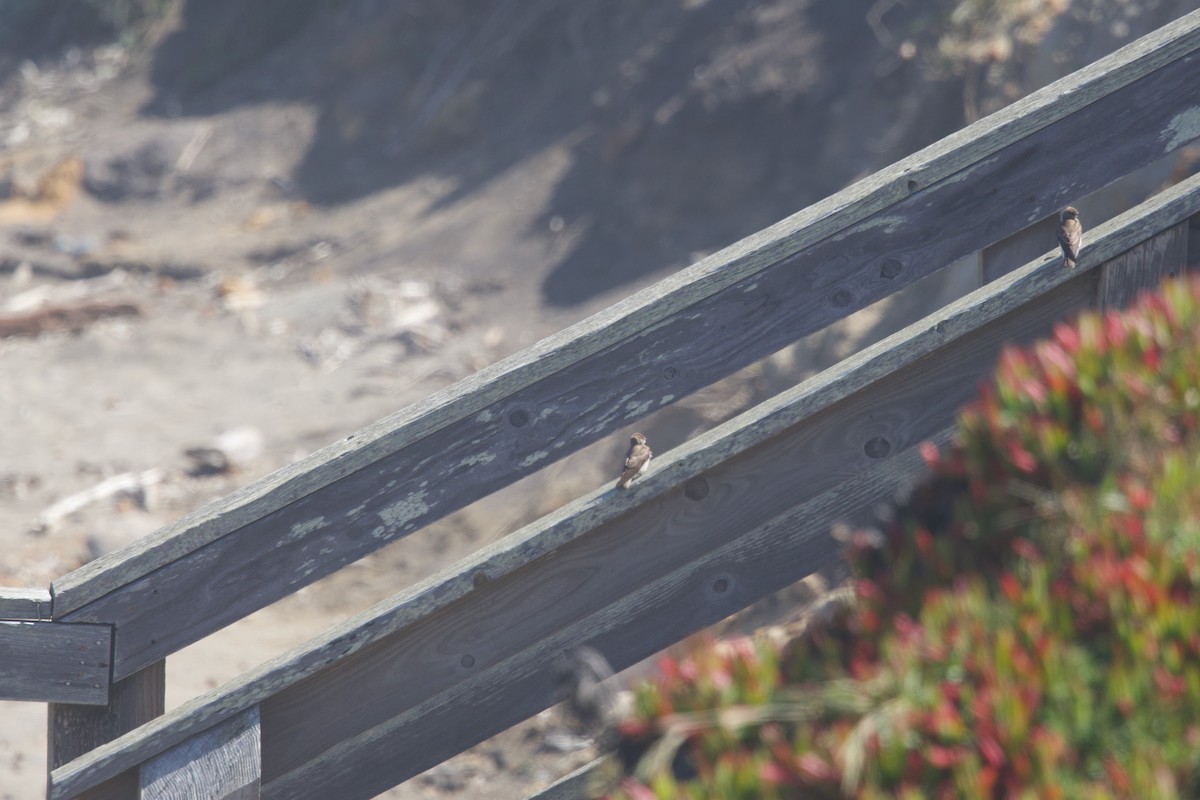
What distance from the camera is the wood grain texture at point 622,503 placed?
2.12m

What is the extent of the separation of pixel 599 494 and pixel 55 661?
111 centimetres

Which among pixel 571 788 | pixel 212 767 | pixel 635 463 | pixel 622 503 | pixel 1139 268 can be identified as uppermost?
pixel 1139 268

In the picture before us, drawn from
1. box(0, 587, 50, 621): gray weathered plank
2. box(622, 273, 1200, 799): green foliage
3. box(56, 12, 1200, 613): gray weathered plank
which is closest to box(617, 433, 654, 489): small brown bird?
box(56, 12, 1200, 613): gray weathered plank

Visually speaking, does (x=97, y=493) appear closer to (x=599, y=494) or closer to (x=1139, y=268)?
(x=599, y=494)

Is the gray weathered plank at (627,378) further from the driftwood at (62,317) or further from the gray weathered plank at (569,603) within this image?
the driftwood at (62,317)

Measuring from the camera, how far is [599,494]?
7.16 feet

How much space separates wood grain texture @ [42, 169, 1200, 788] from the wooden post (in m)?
0.14

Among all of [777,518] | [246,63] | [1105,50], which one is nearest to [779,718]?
[777,518]

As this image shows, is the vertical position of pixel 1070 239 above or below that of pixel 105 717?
above

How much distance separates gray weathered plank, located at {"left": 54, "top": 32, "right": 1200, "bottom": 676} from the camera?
2.13m

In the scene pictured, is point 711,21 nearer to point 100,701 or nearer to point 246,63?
point 246,63

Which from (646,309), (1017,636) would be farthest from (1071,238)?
(1017,636)

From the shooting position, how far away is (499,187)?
13.4m

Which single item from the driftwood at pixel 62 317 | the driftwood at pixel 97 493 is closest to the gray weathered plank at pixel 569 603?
the driftwood at pixel 97 493
